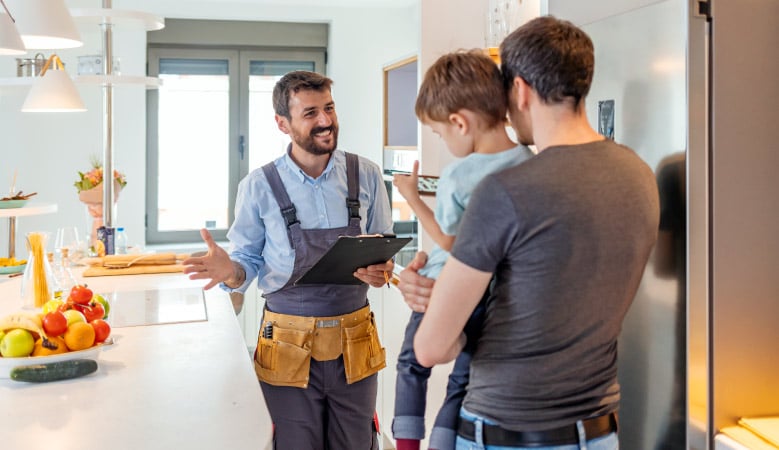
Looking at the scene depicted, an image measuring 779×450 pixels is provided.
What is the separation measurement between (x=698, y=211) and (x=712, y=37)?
0.34 metres

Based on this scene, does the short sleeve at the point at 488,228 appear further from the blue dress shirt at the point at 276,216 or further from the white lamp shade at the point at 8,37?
the white lamp shade at the point at 8,37

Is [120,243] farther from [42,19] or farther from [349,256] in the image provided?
[349,256]

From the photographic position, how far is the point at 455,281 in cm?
122

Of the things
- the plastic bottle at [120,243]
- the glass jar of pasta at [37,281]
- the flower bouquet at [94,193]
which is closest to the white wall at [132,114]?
the flower bouquet at [94,193]

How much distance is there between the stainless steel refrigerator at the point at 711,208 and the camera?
1.50 metres

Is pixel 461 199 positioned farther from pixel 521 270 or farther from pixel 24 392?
pixel 24 392

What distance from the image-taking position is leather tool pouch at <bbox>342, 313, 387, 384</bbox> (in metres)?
2.39

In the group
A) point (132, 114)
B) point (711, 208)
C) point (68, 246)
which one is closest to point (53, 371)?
point (711, 208)

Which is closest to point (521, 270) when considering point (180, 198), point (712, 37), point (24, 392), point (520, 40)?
point (520, 40)

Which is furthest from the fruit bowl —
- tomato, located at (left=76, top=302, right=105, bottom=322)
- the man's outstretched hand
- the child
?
the child

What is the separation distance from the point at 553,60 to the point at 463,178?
0.26m

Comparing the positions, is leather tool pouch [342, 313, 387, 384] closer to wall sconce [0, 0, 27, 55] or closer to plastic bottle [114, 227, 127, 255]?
wall sconce [0, 0, 27, 55]

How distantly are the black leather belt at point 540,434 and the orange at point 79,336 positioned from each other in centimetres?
95

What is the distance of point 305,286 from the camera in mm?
2389
